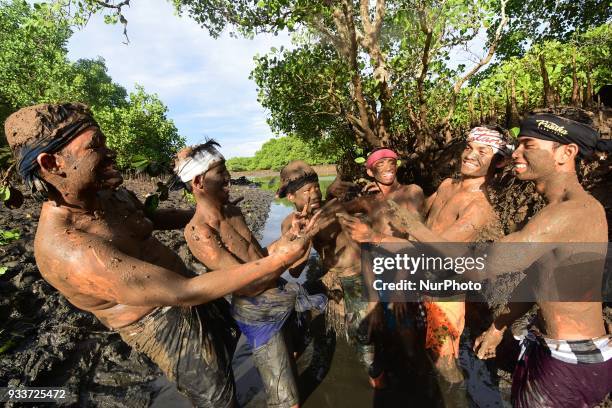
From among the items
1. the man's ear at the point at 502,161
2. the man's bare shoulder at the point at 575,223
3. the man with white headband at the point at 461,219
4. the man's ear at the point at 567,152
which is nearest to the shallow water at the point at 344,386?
the man with white headband at the point at 461,219

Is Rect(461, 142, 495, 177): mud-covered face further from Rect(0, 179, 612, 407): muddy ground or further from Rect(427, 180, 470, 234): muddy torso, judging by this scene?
Rect(0, 179, 612, 407): muddy ground

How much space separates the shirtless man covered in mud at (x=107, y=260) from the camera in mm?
1871

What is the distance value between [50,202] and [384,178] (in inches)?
146

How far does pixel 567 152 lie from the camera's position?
217cm

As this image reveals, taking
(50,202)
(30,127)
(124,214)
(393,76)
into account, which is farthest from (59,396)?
(393,76)

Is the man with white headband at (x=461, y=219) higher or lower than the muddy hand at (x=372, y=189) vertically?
lower

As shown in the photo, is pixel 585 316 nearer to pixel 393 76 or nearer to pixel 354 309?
pixel 354 309

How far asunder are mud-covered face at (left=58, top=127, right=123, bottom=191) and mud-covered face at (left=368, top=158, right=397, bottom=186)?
3.28 m

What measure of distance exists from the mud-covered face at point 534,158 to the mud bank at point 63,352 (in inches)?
190

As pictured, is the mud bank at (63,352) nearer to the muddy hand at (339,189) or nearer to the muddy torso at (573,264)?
the muddy hand at (339,189)

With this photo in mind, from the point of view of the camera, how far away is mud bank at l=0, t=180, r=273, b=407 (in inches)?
149

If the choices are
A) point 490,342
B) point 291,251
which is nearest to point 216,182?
point 291,251

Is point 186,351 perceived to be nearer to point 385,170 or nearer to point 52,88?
point 385,170

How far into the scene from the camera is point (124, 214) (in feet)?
8.58
